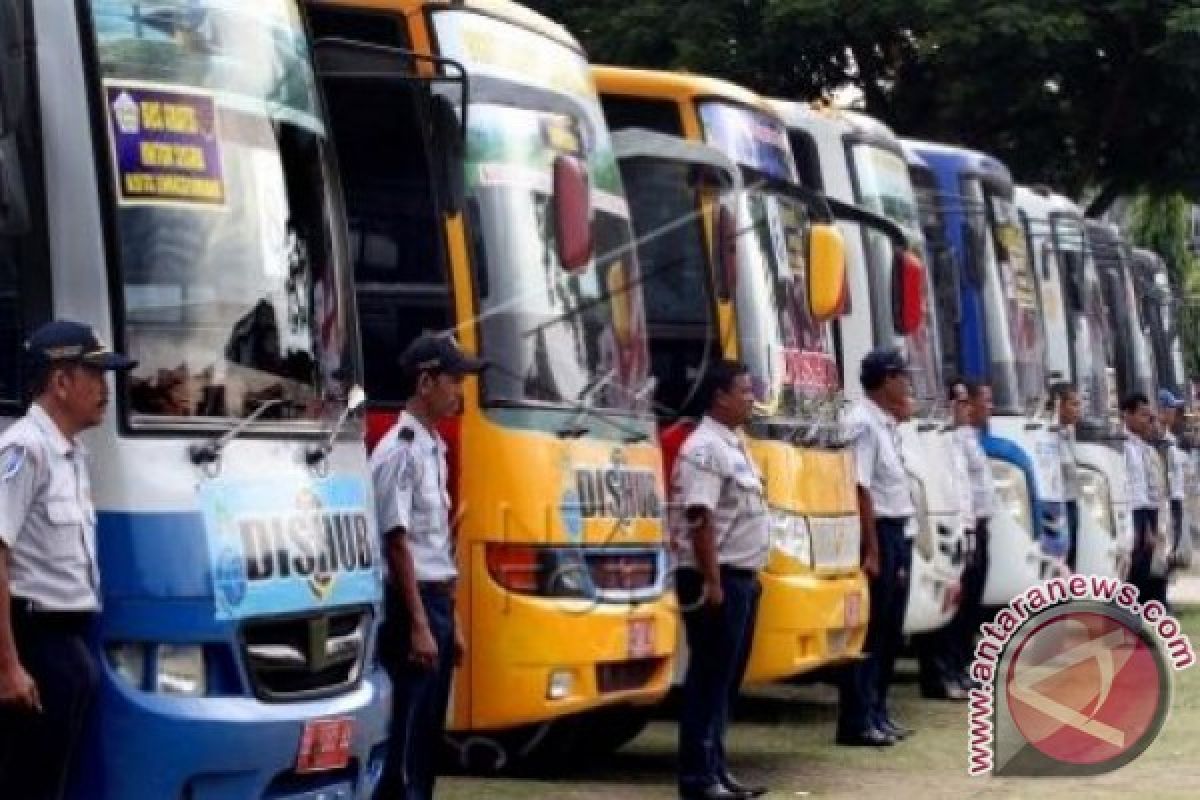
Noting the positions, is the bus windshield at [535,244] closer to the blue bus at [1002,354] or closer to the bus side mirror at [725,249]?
the bus side mirror at [725,249]

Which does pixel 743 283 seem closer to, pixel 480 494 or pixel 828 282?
pixel 828 282

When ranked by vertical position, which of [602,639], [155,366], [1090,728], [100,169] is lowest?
[1090,728]

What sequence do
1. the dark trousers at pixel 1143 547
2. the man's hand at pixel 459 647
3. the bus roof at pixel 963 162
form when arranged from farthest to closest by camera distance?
1. the dark trousers at pixel 1143 547
2. the bus roof at pixel 963 162
3. the man's hand at pixel 459 647

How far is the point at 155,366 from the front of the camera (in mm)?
7789

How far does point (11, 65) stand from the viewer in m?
7.62

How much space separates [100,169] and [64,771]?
5.16ft

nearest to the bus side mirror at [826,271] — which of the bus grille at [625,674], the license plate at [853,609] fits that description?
the license plate at [853,609]

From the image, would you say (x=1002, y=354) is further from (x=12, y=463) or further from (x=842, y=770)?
(x=12, y=463)

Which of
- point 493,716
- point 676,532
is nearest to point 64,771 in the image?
point 493,716

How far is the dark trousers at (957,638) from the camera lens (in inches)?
640

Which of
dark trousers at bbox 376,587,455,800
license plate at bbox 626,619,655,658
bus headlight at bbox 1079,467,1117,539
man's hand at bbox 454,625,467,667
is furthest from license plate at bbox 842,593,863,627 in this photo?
bus headlight at bbox 1079,467,1117,539

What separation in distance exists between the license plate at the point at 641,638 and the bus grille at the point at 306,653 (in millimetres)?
2346

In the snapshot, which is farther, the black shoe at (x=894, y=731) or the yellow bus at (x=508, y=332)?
the black shoe at (x=894, y=731)

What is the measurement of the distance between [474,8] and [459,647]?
7.71 ft
